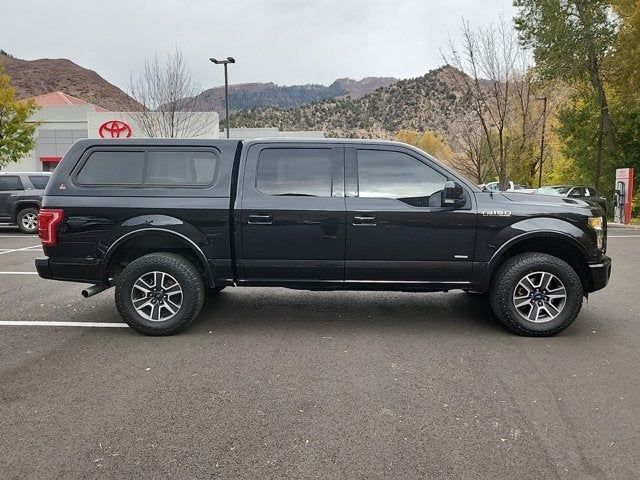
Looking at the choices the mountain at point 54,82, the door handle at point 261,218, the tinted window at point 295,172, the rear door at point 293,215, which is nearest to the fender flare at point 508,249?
the rear door at point 293,215

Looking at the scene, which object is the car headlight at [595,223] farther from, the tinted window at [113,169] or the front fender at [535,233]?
the tinted window at [113,169]

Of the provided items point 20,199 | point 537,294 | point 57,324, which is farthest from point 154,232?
point 20,199

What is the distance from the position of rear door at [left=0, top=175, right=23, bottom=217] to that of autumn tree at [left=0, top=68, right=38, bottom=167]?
1041 cm

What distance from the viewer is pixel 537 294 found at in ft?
17.0

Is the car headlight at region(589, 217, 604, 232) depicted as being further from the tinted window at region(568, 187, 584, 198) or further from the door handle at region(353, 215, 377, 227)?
the tinted window at region(568, 187, 584, 198)

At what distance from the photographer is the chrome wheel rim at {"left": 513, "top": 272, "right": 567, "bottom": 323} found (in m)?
5.16

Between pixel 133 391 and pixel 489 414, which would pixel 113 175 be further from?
pixel 489 414

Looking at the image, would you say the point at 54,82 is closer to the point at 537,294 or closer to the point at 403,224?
the point at 403,224

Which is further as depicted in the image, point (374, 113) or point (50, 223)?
point (374, 113)

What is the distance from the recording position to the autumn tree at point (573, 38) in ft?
76.7

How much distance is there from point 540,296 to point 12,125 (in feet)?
83.6

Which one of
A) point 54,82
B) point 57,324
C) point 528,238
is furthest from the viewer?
point 54,82

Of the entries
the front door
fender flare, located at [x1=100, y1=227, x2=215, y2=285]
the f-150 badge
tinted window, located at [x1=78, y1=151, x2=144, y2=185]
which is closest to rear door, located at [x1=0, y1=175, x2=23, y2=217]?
tinted window, located at [x1=78, y1=151, x2=144, y2=185]

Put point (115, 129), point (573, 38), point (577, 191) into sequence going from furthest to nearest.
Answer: point (115, 129)
point (573, 38)
point (577, 191)
